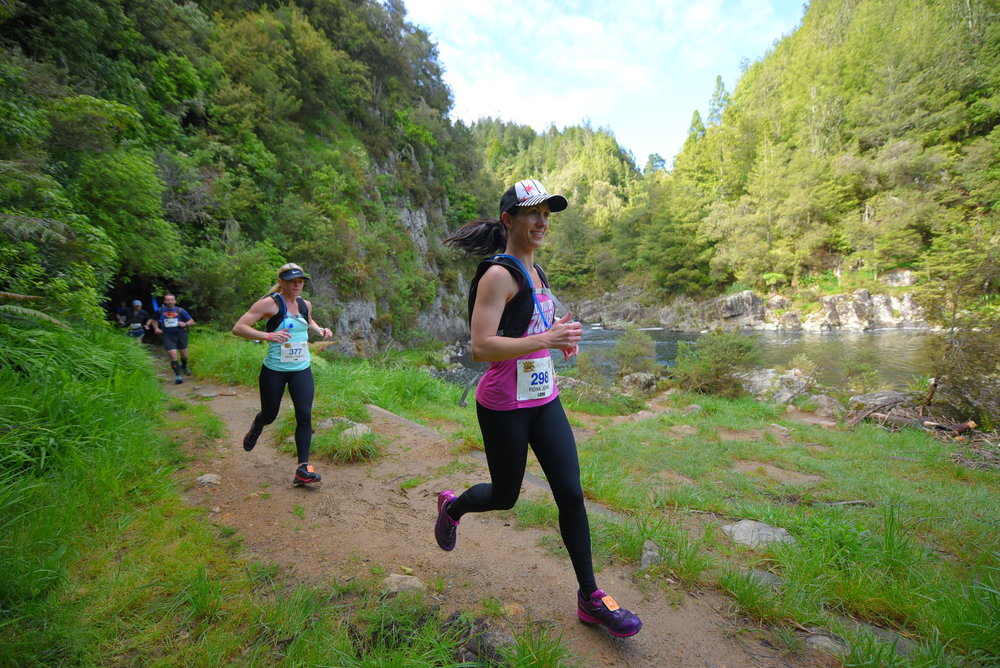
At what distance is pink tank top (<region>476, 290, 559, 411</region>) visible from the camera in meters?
1.93

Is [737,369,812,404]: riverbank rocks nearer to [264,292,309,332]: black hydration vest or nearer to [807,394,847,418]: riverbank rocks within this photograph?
[807,394,847,418]: riverbank rocks

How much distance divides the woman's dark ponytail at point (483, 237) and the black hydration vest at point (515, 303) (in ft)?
1.19

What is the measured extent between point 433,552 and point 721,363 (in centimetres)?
1141

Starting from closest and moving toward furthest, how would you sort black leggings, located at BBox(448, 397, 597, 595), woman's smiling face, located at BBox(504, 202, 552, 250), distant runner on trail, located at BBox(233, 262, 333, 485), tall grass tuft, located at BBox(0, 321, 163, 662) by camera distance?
tall grass tuft, located at BBox(0, 321, 163, 662), black leggings, located at BBox(448, 397, 597, 595), woman's smiling face, located at BBox(504, 202, 552, 250), distant runner on trail, located at BBox(233, 262, 333, 485)

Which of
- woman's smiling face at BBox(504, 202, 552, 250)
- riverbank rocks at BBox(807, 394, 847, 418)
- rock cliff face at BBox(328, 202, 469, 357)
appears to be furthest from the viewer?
rock cliff face at BBox(328, 202, 469, 357)

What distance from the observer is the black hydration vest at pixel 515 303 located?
1920 mm

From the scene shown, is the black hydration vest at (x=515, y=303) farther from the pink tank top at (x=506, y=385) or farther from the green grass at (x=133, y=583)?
the green grass at (x=133, y=583)

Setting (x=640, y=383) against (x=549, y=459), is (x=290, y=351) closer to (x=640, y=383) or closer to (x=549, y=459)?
(x=549, y=459)

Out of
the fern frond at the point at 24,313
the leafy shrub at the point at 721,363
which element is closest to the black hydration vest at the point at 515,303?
the fern frond at the point at 24,313

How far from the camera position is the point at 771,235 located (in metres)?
32.2

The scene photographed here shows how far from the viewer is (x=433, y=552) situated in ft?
8.38

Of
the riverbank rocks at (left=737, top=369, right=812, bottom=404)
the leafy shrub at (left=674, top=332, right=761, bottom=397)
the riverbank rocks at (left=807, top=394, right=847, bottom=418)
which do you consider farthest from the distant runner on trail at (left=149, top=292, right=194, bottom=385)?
the riverbank rocks at (left=737, top=369, right=812, bottom=404)

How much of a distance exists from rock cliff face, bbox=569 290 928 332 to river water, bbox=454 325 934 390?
1569 millimetres

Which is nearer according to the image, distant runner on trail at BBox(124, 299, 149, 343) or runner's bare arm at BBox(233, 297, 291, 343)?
runner's bare arm at BBox(233, 297, 291, 343)
